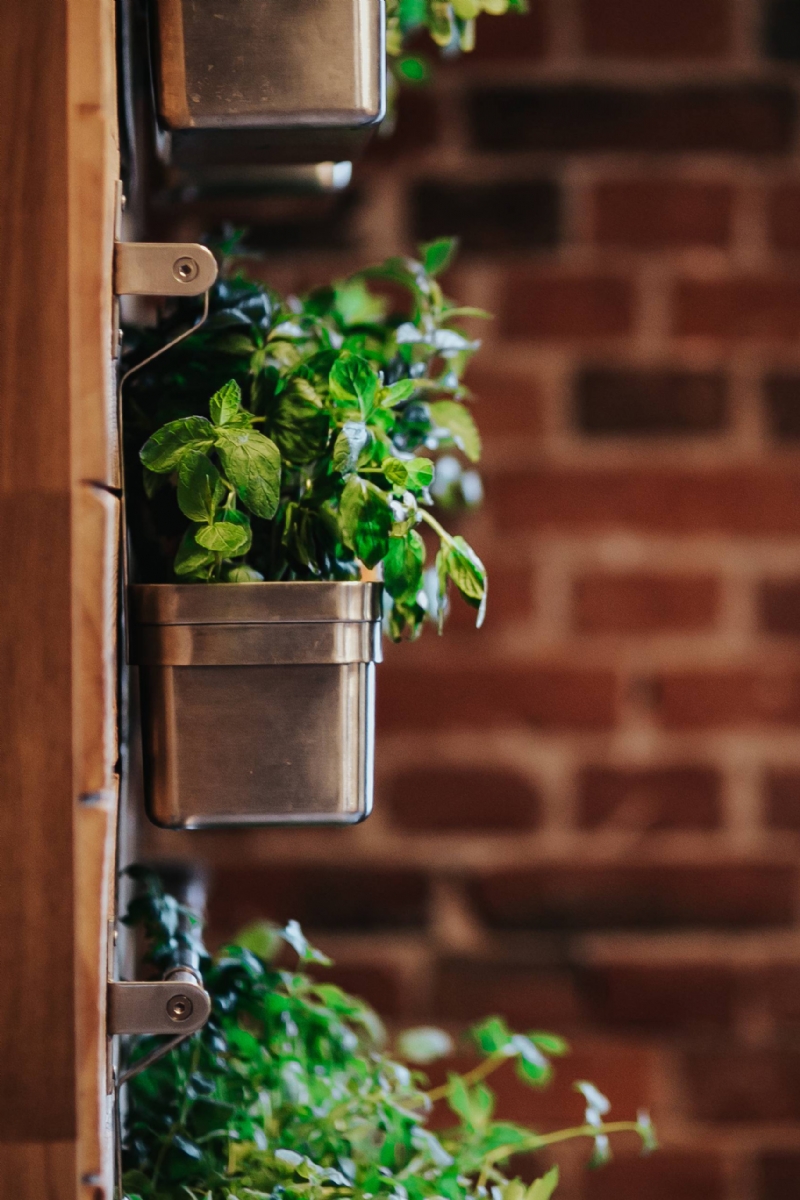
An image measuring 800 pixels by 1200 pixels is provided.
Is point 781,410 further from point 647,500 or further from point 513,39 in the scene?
point 513,39

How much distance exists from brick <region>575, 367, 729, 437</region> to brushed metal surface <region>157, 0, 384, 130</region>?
51cm

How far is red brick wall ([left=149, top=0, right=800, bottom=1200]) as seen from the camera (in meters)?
0.92

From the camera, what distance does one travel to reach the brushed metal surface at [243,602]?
47 cm

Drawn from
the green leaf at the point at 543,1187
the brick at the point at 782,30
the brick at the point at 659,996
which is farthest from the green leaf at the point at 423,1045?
the brick at the point at 782,30

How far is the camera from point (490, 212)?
0.93m

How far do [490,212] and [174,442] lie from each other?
1.87ft

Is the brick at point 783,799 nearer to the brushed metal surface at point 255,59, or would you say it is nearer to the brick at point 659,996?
the brick at point 659,996

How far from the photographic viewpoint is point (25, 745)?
0.41 meters

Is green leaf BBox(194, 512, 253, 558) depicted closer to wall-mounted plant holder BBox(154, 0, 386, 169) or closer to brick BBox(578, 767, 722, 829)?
wall-mounted plant holder BBox(154, 0, 386, 169)

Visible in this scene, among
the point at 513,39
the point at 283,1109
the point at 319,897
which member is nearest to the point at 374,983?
the point at 319,897

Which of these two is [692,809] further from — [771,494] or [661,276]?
[661,276]

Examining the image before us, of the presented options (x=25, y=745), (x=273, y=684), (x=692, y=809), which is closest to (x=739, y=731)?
(x=692, y=809)

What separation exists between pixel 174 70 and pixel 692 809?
709mm

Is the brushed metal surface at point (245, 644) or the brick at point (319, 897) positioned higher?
the brushed metal surface at point (245, 644)
